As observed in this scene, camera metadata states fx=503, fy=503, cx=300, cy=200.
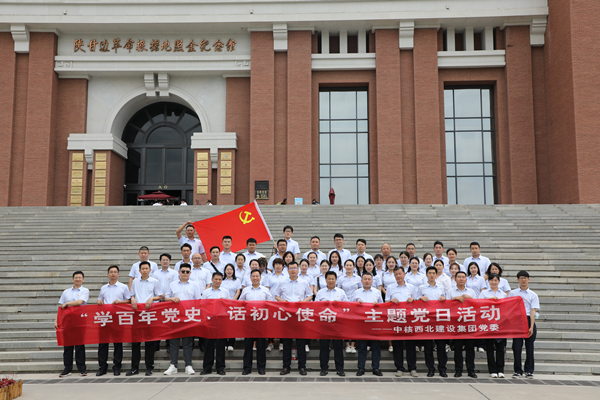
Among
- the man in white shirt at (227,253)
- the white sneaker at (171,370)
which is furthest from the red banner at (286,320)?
the man in white shirt at (227,253)

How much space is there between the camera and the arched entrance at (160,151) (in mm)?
27859

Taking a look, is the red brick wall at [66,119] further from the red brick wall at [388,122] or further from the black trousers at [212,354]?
the black trousers at [212,354]

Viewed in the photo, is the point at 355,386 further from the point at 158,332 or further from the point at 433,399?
the point at 158,332

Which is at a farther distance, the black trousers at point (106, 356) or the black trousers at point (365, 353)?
the black trousers at point (106, 356)

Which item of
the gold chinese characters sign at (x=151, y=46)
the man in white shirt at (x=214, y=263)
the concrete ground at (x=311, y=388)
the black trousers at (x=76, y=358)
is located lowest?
the concrete ground at (x=311, y=388)

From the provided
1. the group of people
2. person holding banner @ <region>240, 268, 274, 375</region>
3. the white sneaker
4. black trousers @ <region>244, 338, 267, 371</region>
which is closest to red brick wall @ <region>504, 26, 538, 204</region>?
the group of people

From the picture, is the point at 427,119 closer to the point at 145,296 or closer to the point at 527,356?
the point at 527,356

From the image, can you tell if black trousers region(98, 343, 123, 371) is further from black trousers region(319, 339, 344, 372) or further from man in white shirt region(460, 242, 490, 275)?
man in white shirt region(460, 242, 490, 275)

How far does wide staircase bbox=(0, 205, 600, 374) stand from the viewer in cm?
901

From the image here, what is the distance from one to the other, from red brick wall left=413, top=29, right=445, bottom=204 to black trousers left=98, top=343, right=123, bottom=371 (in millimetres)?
18647

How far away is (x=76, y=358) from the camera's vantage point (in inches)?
327

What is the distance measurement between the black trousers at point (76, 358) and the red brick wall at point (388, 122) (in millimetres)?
18377

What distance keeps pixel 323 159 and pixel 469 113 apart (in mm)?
8048

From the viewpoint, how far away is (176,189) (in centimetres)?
2766
